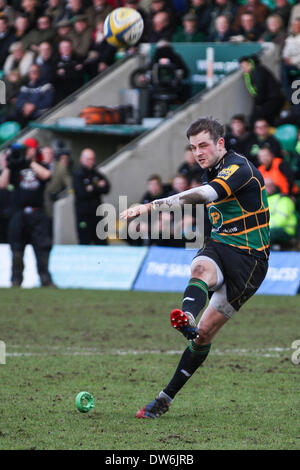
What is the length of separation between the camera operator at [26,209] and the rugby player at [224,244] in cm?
944

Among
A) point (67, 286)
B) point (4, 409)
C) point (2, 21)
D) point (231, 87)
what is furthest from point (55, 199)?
point (4, 409)

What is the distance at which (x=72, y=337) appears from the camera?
37.4ft

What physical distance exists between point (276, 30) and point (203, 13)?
2.43 m

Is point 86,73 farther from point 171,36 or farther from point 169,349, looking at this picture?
point 169,349

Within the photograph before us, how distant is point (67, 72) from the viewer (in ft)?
69.2

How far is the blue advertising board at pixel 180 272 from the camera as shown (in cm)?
1538

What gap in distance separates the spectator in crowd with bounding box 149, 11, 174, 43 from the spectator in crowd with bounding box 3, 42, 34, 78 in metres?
3.05

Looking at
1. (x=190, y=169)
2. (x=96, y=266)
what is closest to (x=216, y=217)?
(x=96, y=266)

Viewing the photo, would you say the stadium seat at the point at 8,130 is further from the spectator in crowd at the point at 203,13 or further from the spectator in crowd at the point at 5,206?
the spectator in crowd at the point at 203,13

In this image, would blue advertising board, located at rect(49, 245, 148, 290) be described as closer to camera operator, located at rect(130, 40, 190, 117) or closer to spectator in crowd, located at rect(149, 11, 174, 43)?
camera operator, located at rect(130, 40, 190, 117)

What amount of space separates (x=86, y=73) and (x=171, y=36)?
213 centimetres

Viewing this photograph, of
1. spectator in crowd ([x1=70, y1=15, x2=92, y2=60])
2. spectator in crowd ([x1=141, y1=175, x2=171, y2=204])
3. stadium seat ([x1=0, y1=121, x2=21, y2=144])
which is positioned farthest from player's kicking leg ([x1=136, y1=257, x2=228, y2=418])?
stadium seat ([x1=0, y1=121, x2=21, y2=144])

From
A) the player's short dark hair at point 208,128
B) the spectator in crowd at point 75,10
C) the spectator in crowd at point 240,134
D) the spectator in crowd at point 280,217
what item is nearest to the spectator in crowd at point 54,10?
the spectator in crowd at point 75,10

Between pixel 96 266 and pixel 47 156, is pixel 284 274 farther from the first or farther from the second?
pixel 47 156
